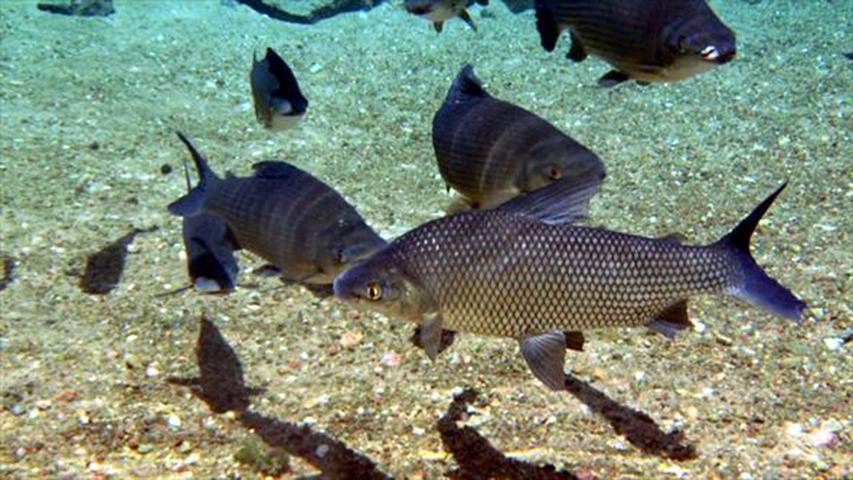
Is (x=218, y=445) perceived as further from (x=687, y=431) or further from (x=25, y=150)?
(x=25, y=150)

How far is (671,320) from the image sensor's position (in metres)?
2.89

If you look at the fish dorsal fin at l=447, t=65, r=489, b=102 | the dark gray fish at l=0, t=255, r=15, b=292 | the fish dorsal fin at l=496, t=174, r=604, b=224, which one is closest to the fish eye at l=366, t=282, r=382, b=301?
the fish dorsal fin at l=496, t=174, r=604, b=224

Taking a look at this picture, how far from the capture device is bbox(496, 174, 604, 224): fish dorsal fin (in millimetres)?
2773

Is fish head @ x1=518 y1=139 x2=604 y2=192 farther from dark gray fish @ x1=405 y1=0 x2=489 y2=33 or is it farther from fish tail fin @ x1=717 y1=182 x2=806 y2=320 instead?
dark gray fish @ x1=405 y1=0 x2=489 y2=33

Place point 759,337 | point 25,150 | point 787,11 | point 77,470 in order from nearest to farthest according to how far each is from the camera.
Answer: point 77,470 < point 759,337 < point 25,150 < point 787,11

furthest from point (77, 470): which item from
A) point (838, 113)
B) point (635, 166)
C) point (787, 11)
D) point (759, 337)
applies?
point (787, 11)

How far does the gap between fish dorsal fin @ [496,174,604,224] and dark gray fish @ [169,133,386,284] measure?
1.07 m

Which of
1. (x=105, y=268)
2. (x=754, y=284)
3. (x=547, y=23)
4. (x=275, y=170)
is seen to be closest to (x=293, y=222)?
(x=275, y=170)

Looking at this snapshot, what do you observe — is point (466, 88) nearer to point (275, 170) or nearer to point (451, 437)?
point (275, 170)

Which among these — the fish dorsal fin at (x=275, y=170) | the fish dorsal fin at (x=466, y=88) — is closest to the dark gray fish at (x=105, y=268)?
the fish dorsal fin at (x=275, y=170)

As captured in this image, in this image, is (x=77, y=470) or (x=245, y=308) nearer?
(x=77, y=470)

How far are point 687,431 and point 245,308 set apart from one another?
3.04m

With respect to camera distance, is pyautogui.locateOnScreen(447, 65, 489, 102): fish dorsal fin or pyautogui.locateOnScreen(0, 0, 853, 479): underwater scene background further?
pyautogui.locateOnScreen(447, 65, 489, 102): fish dorsal fin

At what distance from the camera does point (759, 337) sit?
4.50 metres
